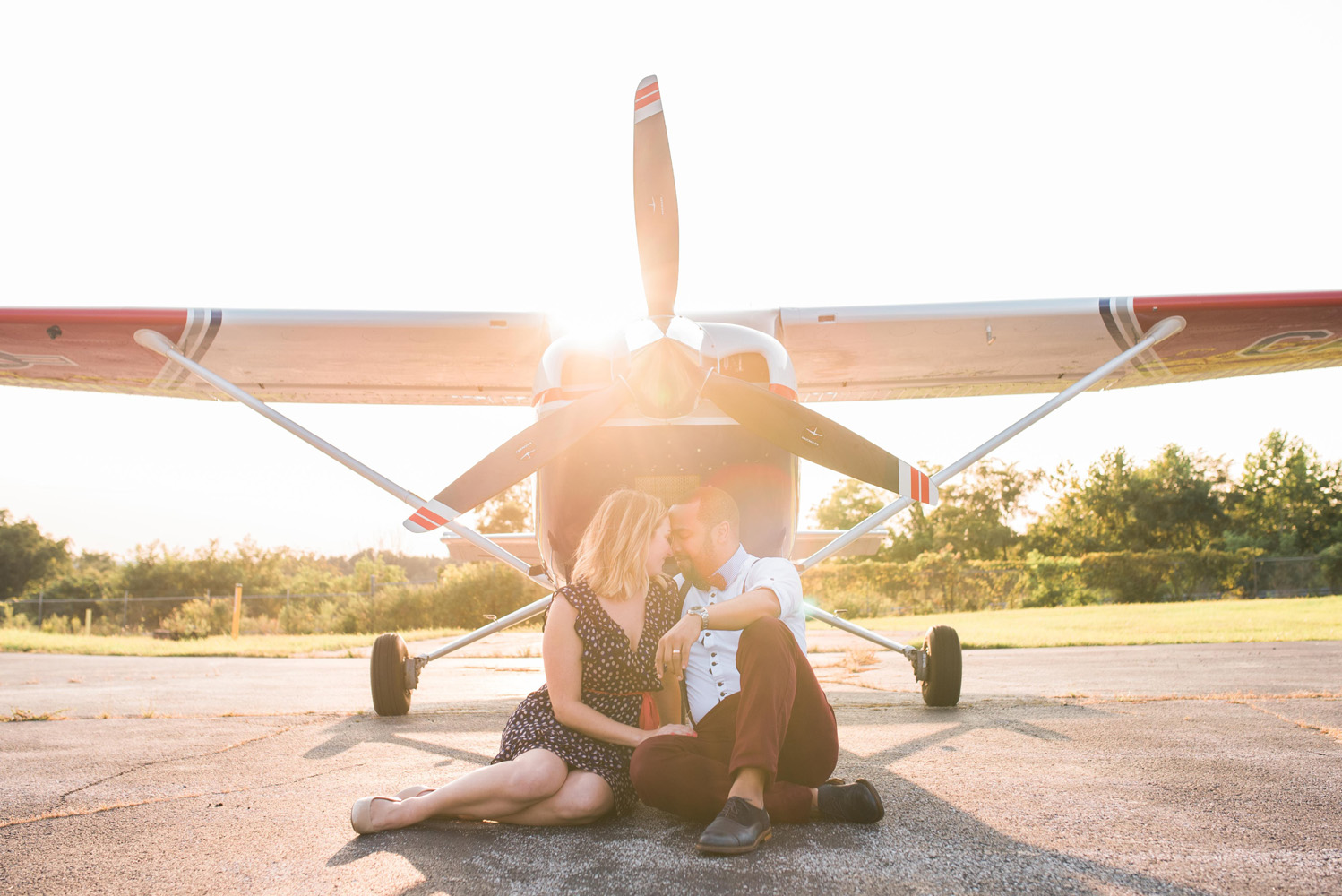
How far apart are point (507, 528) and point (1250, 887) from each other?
36866 millimetres

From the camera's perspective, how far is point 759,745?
7.64ft

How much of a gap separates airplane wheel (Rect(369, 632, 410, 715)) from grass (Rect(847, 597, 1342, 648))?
903 cm

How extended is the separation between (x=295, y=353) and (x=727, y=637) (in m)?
4.87

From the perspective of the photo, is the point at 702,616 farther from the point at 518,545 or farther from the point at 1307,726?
the point at 518,545

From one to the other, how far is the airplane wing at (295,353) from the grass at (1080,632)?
6323mm

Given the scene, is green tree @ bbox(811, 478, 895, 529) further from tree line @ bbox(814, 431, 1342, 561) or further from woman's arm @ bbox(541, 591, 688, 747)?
woman's arm @ bbox(541, 591, 688, 747)

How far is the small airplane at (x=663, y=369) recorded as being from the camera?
153 inches

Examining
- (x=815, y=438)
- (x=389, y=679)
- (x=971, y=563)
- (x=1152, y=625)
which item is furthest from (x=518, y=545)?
(x=971, y=563)

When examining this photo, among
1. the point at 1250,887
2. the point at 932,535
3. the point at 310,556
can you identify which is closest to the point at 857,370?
the point at 1250,887

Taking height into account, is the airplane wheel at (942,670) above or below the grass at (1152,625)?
above

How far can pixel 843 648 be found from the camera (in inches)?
479

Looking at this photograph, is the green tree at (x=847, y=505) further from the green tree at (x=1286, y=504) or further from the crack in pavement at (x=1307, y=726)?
the crack in pavement at (x=1307, y=726)

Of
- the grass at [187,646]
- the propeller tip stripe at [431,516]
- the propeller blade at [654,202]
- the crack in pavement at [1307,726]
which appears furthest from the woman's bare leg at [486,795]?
the grass at [187,646]

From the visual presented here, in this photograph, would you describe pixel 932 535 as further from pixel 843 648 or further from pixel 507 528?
pixel 843 648
